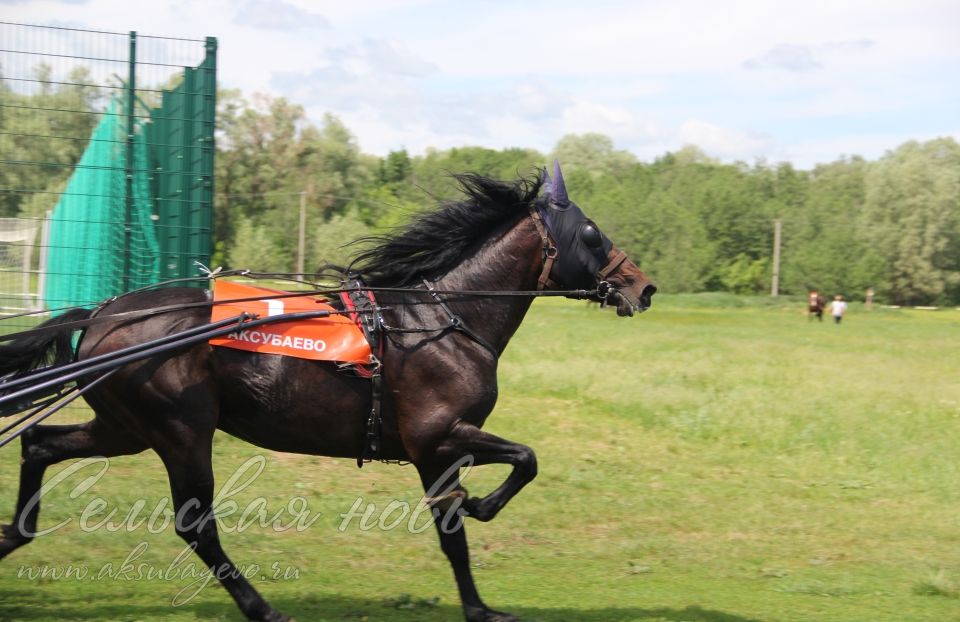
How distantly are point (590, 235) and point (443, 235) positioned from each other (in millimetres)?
977

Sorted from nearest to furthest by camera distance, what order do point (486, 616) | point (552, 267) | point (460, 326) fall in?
point (486, 616) → point (460, 326) → point (552, 267)

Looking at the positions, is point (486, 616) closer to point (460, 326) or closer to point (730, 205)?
point (460, 326)

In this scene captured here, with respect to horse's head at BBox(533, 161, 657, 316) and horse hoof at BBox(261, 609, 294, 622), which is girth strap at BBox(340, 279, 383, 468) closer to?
horse hoof at BBox(261, 609, 294, 622)

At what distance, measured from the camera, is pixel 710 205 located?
234 ft

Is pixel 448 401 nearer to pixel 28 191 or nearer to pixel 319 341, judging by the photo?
pixel 319 341

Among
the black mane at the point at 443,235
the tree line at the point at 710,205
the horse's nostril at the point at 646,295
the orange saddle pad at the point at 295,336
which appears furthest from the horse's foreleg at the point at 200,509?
the tree line at the point at 710,205

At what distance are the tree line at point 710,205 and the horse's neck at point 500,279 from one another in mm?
36778

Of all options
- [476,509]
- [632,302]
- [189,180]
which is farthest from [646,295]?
[189,180]

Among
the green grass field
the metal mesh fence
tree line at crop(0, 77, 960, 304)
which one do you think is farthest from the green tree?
the metal mesh fence

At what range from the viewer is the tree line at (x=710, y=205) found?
181 feet

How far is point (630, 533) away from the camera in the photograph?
9.31m

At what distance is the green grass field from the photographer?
693 centimetres

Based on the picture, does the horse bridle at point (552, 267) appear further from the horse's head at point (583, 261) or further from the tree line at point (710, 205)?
the tree line at point (710, 205)

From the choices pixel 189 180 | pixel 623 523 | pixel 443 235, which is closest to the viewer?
pixel 443 235
